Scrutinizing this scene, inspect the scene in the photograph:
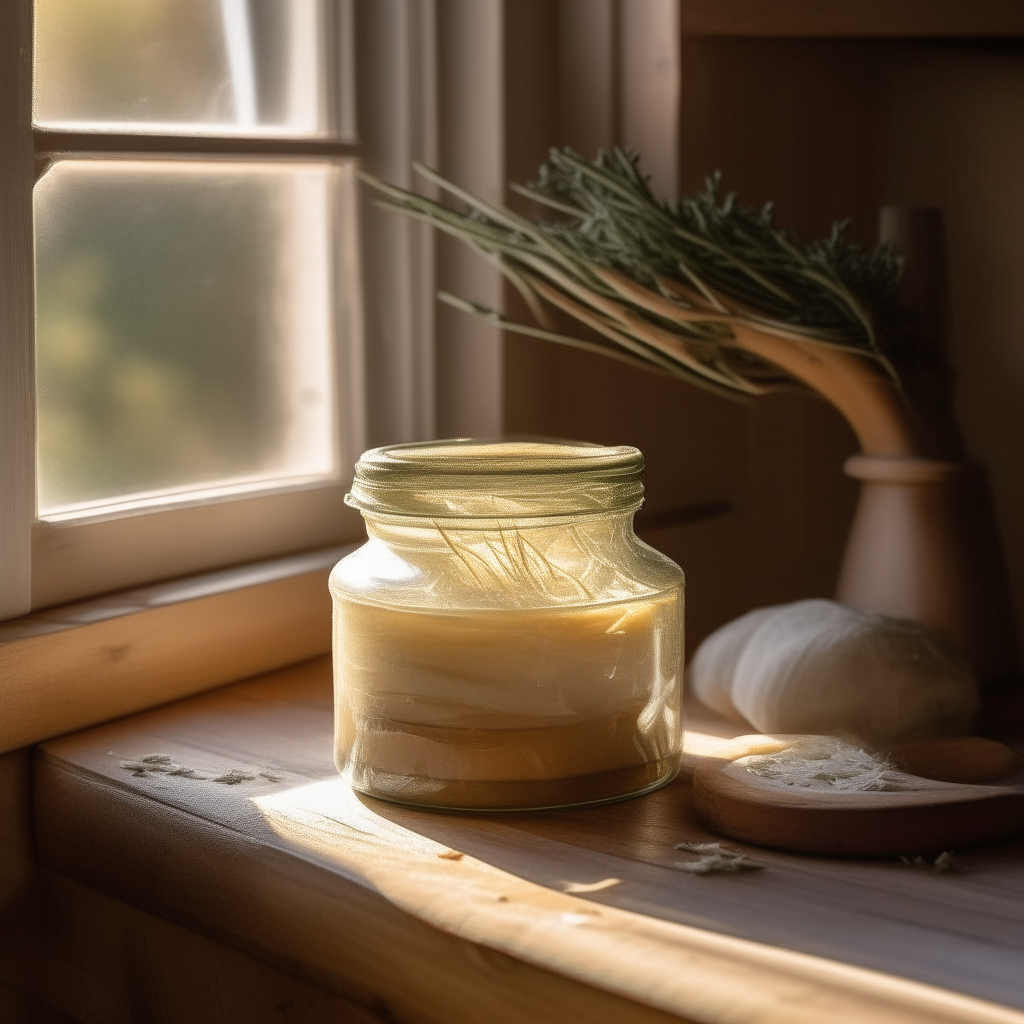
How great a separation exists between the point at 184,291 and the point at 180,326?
0.02 m

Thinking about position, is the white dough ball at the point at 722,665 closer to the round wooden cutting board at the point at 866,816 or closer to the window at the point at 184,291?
the round wooden cutting board at the point at 866,816

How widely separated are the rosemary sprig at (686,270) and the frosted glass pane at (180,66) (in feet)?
0.51

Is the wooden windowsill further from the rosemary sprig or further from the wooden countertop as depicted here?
the rosemary sprig

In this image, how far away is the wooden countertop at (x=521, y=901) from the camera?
20.1 inches

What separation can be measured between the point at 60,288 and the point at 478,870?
0.47 m

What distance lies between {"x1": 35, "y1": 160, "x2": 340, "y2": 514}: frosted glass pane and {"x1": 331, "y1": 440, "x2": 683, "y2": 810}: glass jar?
25 centimetres

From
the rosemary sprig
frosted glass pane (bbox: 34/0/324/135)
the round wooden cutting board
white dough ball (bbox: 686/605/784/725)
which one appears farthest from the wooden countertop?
frosted glass pane (bbox: 34/0/324/135)

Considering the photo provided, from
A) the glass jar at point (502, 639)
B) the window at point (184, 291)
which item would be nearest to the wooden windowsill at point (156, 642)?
the window at point (184, 291)

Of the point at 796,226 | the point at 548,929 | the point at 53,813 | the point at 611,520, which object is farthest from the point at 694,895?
the point at 796,226

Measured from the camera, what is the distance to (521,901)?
57 cm

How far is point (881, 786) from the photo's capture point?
66 centimetres

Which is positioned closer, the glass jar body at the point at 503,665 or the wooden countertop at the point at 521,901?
the wooden countertop at the point at 521,901

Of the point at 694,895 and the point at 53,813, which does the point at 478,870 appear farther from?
the point at 53,813

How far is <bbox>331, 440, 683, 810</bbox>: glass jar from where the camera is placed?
657 mm
